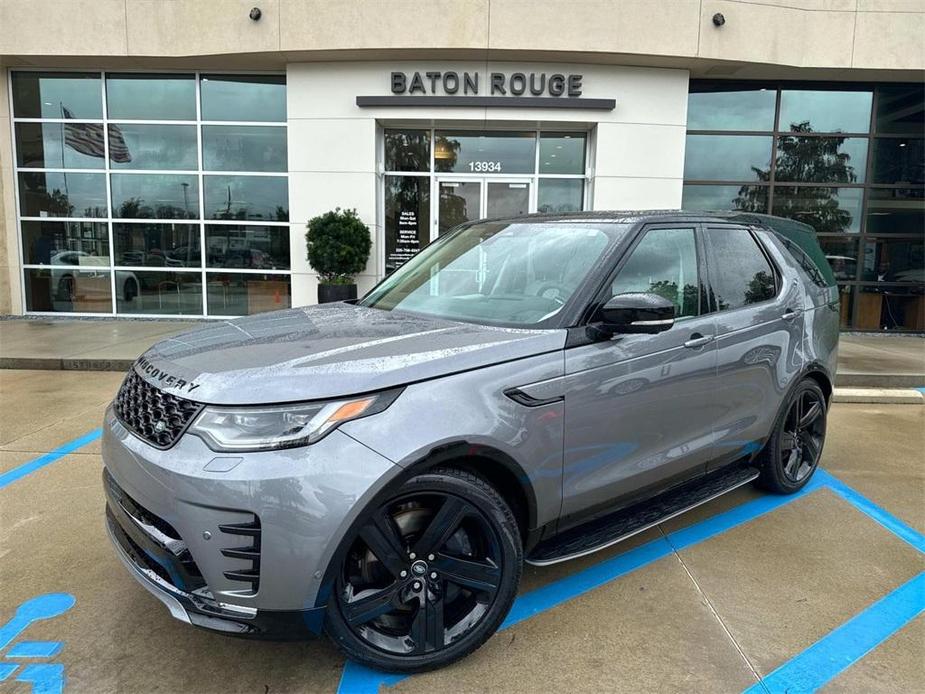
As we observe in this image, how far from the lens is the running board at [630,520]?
111 inches

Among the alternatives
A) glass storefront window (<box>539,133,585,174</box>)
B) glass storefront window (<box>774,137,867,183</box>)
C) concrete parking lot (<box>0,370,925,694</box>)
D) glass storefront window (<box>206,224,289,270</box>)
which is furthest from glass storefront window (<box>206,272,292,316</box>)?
glass storefront window (<box>774,137,867,183</box>)

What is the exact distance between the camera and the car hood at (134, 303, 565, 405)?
224 cm

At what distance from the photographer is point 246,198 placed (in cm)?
1266

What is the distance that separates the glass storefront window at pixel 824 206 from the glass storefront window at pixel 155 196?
1159 cm

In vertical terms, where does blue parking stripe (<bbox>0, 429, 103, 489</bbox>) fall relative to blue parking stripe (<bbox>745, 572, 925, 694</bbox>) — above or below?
below

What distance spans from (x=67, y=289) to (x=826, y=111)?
15.7m

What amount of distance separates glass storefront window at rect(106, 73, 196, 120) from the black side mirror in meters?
12.3

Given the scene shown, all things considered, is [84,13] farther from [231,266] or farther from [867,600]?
[867,600]

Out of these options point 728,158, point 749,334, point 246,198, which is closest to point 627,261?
point 749,334

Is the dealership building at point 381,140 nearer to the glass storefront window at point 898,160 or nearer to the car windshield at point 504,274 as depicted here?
the glass storefront window at point 898,160

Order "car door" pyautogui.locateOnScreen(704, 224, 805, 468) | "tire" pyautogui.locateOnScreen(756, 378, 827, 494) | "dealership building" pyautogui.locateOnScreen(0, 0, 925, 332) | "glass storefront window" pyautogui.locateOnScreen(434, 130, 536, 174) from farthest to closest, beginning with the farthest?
"glass storefront window" pyautogui.locateOnScreen(434, 130, 536, 174)
"dealership building" pyautogui.locateOnScreen(0, 0, 925, 332)
"tire" pyautogui.locateOnScreen(756, 378, 827, 494)
"car door" pyautogui.locateOnScreen(704, 224, 805, 468)

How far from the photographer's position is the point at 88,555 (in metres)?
3.43

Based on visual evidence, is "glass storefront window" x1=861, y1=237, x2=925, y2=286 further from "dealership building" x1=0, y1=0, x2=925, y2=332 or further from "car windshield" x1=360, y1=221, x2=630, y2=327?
"car windshield" x1=360, y1=221, x2=630, y2=327

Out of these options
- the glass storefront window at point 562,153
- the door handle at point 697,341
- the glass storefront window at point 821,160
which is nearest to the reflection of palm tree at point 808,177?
the glass storefront window at point 821,160
